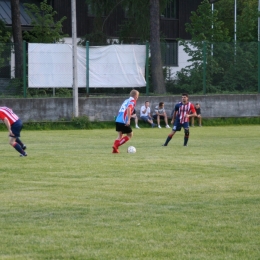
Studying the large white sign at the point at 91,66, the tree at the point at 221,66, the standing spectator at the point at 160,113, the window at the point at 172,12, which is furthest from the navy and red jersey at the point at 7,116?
the window at the point at 172,12

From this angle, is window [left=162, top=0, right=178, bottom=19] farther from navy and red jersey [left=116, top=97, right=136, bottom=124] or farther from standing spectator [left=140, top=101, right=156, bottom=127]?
navy and red jersey [left=116, top=97, right=136, bottom=124]

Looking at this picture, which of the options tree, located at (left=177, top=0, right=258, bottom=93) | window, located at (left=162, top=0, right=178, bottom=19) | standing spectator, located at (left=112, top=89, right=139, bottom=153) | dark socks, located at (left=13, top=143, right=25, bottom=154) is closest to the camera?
dark socks, located at (left=13, top=143, right=25, bottom=154)

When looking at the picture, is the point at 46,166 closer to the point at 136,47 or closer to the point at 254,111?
the point at 136,47

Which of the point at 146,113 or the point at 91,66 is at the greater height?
the point at 91,66

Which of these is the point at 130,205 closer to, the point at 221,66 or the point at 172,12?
the point at 221,66

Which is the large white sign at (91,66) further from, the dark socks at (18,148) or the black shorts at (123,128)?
the dark socks at (18,148)

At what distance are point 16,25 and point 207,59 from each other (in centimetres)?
985

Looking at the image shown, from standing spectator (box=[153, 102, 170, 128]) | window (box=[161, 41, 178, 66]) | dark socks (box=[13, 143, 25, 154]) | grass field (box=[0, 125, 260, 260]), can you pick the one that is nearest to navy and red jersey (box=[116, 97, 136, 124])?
grass field (box=[0, 125, 260, 260])

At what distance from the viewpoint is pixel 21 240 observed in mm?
7184

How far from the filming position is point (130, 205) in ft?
30.7

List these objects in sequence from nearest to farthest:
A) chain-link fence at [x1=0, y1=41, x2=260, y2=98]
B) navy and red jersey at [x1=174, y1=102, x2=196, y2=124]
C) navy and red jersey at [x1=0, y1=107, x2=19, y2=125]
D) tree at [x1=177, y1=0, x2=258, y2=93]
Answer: navy and red jersey at [x1=0, y1=107, x2=19, y2=125], navy and red jersey at [x1=174, y1=102, x2=196, y2=124], chain-link fence at [x1=0, y1=41, x2=260, y2=98], tree at [x1=177, y1=0, x2=258, y2=93]

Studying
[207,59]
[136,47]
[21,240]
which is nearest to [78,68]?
[136,47]

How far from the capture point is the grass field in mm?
6887

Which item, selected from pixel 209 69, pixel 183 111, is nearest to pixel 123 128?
pixel 183 111
